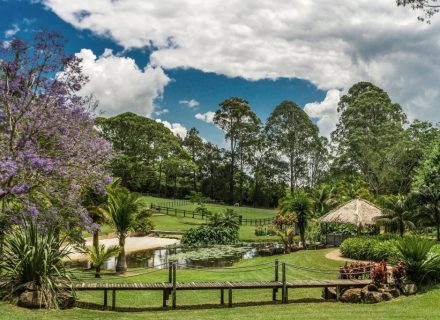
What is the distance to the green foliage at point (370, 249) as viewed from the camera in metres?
21.5

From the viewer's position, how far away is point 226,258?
29938mm

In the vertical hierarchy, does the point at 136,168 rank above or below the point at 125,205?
above

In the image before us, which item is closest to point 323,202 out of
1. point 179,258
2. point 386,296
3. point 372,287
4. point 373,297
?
point 179,258

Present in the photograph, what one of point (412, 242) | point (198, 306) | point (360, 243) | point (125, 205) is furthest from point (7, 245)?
point (360, 243)

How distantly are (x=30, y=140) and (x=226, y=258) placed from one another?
18.4 m

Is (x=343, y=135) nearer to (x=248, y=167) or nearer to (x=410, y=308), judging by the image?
(x=248, y=167)

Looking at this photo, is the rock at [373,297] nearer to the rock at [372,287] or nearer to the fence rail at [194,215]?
the rock at [372,287]

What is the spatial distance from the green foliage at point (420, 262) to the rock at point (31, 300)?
1140cm

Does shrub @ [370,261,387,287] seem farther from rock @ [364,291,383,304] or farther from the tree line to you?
the tree line

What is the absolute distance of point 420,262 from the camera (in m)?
15.3

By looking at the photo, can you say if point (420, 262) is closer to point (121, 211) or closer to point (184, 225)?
point (121, 211)

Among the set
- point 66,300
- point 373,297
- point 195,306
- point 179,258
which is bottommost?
point 179,258

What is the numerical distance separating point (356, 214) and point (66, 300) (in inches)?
821

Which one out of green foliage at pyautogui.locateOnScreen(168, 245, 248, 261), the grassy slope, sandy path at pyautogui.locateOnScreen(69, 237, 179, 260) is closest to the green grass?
green foliage at pyautogui.locateOnScreen(168, 245, 248, 261)
